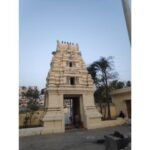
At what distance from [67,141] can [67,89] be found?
0.83 meters

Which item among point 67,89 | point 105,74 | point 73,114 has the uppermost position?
point 105,74

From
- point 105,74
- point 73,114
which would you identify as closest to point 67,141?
point 73,114

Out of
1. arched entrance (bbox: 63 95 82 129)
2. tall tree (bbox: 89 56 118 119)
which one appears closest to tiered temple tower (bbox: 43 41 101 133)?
arched entrance (bbox: 63 95 82 129)

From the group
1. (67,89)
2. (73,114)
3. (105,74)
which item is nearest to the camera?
(105,74)

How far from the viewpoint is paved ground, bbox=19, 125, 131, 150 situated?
1965 millimetres

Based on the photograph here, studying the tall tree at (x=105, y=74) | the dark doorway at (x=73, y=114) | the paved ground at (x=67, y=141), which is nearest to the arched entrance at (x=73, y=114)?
the dark doorway at (x=73, y=114)

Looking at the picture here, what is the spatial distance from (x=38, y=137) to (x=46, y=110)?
0.49 meters

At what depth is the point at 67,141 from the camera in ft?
7.22

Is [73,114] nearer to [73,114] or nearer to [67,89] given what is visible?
[73,114]

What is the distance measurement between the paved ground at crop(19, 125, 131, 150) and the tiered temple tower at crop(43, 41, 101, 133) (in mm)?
227

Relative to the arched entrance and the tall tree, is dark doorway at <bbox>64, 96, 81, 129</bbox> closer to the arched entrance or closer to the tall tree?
the arched entrance
